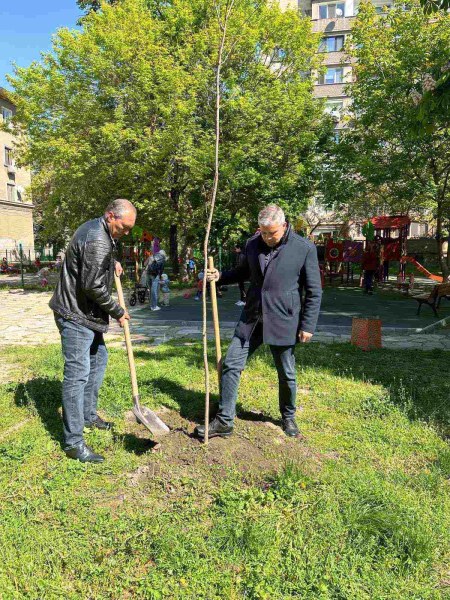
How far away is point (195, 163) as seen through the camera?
618 inches

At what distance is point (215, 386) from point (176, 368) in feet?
2.91

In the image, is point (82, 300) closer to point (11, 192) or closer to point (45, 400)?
point (45, 400)

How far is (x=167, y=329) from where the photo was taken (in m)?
8.93

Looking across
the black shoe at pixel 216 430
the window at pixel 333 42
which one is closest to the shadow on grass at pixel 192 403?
the black shoe at pixel 216 430

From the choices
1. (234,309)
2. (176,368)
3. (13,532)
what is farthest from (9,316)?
(13,532)

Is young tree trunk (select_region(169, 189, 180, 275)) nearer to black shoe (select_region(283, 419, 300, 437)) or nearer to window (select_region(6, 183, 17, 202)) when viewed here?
black shoe (select_region(283, 419, 300, 437))

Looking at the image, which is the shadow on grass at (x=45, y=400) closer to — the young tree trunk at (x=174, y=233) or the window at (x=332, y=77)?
the young tree trunk at (x=174, y=233)

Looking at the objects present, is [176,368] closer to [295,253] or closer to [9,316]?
[295,253]

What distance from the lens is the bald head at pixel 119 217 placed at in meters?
3.38

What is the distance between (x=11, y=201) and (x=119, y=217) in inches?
1481

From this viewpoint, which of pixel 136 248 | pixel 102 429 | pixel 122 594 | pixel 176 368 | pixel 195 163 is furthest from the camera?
pixel 136 248

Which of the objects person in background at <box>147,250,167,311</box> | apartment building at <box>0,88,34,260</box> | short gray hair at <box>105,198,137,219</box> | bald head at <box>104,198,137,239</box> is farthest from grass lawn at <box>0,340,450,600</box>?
apartment building at <box>0,88,34,260</box>

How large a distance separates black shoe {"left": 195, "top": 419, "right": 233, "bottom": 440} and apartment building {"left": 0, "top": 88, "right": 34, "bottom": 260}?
1283 inches

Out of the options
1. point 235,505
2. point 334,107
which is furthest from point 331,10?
point 235,505
